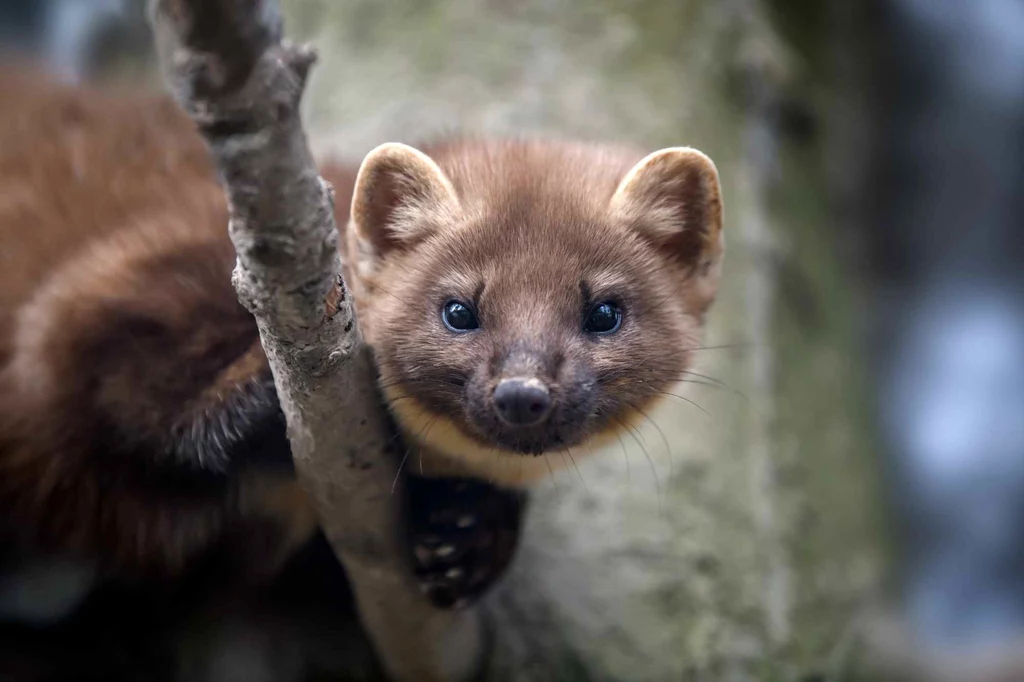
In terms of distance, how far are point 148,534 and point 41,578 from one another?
0.60m

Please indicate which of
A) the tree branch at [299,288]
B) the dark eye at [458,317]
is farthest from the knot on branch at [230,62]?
the dark eye at [458,317]

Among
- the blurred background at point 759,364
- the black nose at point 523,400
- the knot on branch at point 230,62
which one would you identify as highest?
the knot on branch at point 230,62

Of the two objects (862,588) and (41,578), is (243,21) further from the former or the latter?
(862,588)

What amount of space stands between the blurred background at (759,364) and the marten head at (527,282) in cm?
78

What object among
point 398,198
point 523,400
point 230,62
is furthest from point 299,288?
point 398,198

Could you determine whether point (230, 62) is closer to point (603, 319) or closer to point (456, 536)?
point (603, 319)

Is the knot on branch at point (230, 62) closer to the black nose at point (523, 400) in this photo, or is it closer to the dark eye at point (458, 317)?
the black nose at point (523, 400)

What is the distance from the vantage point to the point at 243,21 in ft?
3.31

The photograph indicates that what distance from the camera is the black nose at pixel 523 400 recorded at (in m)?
1.70

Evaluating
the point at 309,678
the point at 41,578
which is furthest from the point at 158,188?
the point at 309,678

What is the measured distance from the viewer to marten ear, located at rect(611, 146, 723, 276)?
2.06m

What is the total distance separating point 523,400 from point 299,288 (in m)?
0.50

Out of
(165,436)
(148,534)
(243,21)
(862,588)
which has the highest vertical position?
(243,21)

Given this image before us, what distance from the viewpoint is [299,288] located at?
4.45 ft
